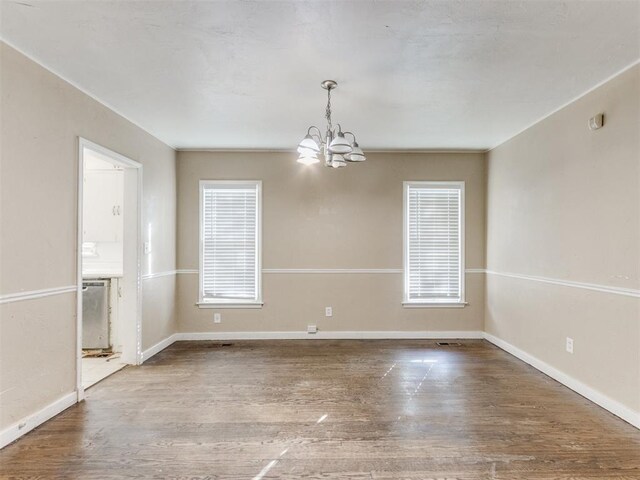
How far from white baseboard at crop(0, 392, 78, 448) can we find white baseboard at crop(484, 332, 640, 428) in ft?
14.0

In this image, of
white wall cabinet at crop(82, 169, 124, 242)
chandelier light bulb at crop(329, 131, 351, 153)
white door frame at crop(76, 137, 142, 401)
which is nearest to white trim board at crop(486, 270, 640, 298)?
chandelier light bulb at crop(329, 131, 351, 153)

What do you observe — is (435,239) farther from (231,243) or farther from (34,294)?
(34,294)

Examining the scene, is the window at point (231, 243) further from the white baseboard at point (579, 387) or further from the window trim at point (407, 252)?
the white baseboard at point (579, 387)

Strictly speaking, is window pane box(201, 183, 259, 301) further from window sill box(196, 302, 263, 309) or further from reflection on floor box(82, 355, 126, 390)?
reflection on floor box(82, 355, 126, 390)

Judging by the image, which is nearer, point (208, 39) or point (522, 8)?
point (522, 8)

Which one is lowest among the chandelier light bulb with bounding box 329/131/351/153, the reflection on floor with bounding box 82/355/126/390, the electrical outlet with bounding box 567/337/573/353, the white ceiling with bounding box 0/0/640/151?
the reflection on floor with bounding box 82/355/126/390

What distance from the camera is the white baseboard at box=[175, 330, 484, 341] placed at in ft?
15.8

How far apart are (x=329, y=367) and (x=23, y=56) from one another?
142 inches

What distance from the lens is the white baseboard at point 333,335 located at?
4.82m

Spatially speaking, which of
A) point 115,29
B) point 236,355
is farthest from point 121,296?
point 115,29

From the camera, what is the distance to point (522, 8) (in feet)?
6.20

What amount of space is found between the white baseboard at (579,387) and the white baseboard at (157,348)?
14.0 ft

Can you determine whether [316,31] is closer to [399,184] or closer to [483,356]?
[399,184]

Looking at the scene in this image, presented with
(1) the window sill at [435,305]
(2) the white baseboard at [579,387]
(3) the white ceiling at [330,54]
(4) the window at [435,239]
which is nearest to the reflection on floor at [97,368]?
(3) the white ceiling at [330,54]
